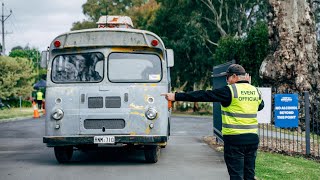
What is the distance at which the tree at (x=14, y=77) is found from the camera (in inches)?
2202

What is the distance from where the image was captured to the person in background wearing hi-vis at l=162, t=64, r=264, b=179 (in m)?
6.91

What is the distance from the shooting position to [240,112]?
7.00 metres

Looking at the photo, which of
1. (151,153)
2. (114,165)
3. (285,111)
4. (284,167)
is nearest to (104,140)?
(114,165)

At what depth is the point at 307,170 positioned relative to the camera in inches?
411

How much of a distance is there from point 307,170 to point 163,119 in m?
2.89

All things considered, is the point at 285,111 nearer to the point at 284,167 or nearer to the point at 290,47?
the point at 284,167

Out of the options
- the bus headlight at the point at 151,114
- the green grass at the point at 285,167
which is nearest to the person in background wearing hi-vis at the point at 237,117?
the green grass at the point at 285,167

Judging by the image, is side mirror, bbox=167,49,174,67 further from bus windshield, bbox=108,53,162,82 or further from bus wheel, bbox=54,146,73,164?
bus wheel, bbox=54,146,73,164

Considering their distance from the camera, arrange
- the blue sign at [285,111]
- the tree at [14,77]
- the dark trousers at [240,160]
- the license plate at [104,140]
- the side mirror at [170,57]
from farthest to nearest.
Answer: the tree at [14,77]
the blue sign at [285,111]
the side mirror at [170,57]
the license plate at [104,140]
the dark trousers at [240,160]

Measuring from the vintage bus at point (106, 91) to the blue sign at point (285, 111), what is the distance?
3049mm

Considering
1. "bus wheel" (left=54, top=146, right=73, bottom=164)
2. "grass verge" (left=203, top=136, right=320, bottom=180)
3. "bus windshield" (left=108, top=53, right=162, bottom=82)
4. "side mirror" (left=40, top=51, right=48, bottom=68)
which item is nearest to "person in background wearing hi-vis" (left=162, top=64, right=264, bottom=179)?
"grass verge" (left=203, top=136, right=320, bottom=180)

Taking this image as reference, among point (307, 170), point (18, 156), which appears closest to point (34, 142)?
point (18, 156)

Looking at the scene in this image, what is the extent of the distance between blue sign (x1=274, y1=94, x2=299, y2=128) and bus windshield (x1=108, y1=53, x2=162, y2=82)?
3.27 m

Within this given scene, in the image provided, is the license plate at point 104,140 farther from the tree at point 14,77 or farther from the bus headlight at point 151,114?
the tree at point 14,77
